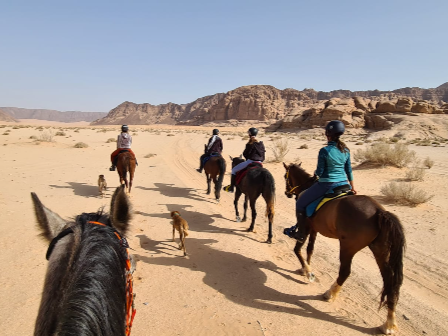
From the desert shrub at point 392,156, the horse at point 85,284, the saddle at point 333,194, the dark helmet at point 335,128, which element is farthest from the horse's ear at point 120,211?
the desert shrub at point 392,156

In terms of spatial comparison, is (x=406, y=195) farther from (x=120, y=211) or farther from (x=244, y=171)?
(x=120, y=211)

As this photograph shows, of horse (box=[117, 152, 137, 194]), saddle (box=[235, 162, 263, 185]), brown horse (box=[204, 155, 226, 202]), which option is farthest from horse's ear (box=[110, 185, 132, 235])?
horse (box=[117, 152, 137, 194])

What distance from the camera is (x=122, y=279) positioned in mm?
1550

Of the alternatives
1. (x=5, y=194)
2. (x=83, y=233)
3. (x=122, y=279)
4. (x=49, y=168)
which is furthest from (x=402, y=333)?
(x=49, y=168)

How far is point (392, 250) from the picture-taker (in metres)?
3.32

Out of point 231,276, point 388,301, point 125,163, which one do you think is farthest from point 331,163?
point 125,163

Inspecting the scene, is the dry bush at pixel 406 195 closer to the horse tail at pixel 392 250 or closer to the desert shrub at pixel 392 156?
the desert shrub at pixel 392 156

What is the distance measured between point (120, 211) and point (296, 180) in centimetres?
436

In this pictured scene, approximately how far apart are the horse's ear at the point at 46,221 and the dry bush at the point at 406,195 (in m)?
9.81

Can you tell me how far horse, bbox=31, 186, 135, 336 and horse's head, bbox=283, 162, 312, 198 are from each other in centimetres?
436

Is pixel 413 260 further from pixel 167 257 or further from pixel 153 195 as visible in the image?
pixel 153 195

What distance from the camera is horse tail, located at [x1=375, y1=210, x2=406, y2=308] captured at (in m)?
3.26

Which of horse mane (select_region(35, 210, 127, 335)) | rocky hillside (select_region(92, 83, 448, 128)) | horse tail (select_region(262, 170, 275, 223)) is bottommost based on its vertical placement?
horse tail (select_region(262, 170, 275, 223))

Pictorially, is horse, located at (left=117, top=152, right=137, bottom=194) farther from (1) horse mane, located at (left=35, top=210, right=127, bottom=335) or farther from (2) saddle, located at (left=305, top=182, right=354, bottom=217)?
(1) horse mane, located at (left=35, top=210, right=127, bottom=335)
